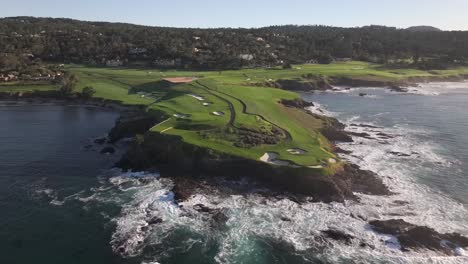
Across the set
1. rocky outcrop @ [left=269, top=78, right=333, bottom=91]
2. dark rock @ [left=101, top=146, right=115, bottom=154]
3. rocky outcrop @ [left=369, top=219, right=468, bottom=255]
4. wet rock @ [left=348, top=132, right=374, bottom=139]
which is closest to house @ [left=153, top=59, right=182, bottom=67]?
rocky outcrop @ [left=269, top=78, right=333, bottom=91]

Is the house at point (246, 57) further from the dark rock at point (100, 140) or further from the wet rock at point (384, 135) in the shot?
the dark rock at point (100, 140)

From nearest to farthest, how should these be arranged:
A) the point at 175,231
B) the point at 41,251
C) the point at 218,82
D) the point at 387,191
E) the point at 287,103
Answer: the point at 41,251, the point at 175,231, the point at 387,191, the point at 287,103, the point at 218,82

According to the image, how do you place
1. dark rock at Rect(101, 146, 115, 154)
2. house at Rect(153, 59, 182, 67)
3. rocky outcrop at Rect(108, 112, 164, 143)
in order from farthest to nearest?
house at Rect(153, 59, 182, 67)
rocky outcrop at Rect(108, 112, 164, 143)
dark rock at Rect(101, 146, 115, 154)

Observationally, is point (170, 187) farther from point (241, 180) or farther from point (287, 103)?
point (287, 103)

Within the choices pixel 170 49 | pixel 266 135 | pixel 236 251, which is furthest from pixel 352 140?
pixel 170 49

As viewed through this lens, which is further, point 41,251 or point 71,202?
point 71,202

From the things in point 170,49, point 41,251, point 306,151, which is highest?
point 170,49

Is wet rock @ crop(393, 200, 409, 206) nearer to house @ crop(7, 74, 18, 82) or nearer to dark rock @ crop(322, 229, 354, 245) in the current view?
dark rock @ crop(322, 229, 354, 245)
